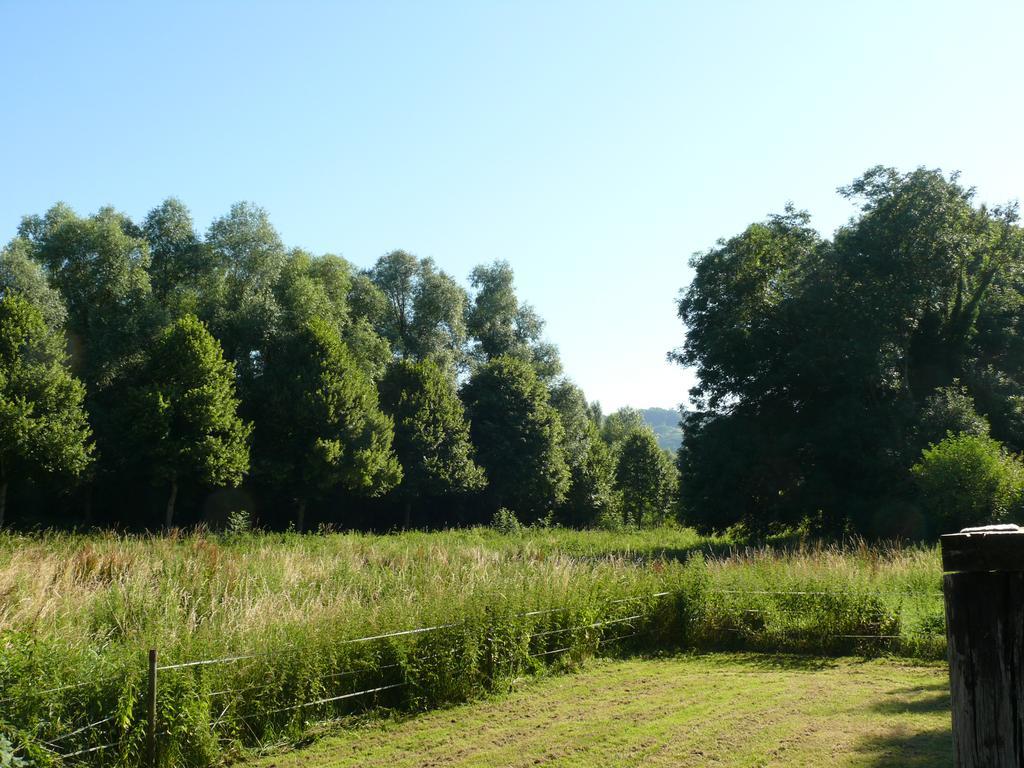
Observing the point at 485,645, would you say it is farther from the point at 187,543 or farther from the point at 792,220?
the point at 792,220

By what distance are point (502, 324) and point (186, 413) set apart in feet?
89.4

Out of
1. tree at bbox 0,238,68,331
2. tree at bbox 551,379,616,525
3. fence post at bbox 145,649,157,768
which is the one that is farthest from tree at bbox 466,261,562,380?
fence post at bbox 145,649,157,768

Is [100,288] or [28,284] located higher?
[100,288]

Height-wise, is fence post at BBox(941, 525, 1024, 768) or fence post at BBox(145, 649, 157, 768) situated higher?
fence post at BBox(941, 525, 1024, 768)

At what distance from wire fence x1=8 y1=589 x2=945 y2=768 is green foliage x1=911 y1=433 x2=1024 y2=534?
949 cm

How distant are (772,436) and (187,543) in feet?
73.4

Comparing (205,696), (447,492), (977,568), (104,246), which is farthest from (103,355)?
(977,568)

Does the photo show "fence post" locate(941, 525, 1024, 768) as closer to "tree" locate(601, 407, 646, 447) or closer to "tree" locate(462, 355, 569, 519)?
"tree" locate(462, 355, 569, 519)

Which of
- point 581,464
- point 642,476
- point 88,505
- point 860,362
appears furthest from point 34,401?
point 642,476

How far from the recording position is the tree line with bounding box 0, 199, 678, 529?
98.6ft

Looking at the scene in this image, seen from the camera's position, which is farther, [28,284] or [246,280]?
[246,280]

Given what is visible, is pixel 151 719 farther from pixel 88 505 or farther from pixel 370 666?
pixel 88 505

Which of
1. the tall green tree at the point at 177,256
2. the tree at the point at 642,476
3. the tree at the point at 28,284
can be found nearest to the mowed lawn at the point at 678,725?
the tree at the point at 28,284

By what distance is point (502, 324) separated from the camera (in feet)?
180
